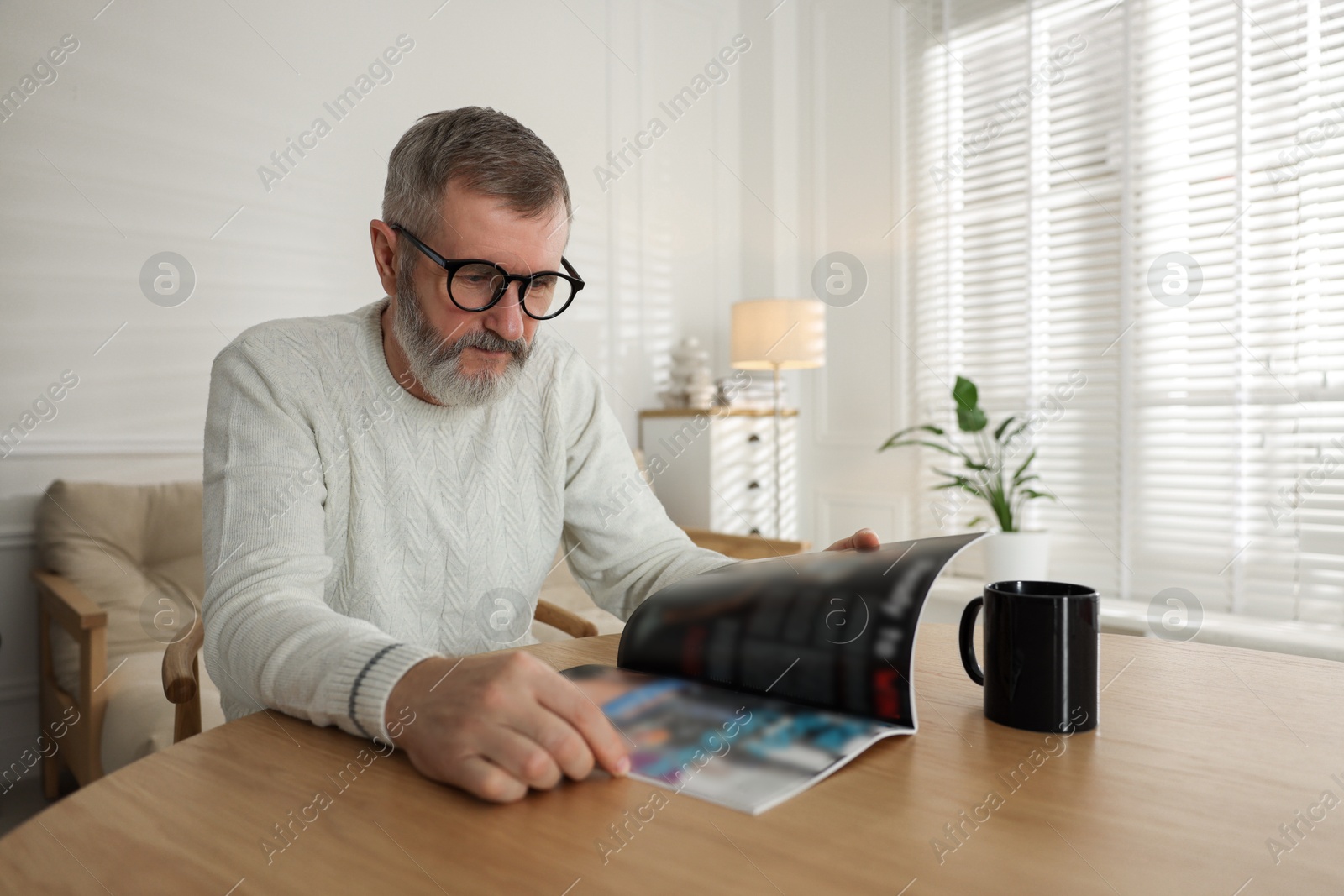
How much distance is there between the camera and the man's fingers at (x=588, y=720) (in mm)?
671

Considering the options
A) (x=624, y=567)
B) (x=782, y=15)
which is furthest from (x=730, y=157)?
(x=624, y=567)

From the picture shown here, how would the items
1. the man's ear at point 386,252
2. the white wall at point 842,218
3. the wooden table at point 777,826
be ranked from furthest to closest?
the white wall at point 842,218 < the man's ear at point 386,252 < the wooden table at point 777,826

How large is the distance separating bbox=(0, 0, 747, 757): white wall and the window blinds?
5.45 feet

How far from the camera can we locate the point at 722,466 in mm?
3900

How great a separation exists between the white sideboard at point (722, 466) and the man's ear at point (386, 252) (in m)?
2.50

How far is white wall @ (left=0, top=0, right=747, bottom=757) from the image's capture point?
264 cm

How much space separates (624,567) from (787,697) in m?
0.60

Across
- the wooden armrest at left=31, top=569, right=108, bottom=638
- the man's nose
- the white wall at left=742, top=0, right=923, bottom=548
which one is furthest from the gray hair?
the white wall at left=742, top=0, right=923, bottom=548

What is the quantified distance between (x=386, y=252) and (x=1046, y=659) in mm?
1142

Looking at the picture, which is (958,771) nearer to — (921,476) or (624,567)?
(624,567)

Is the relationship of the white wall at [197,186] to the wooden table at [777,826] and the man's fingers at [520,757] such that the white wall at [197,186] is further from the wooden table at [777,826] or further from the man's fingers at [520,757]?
the man's fingers at [520,757]

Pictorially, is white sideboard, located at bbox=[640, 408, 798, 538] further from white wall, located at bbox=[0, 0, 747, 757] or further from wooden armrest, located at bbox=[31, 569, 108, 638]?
wooden armrest, located at bbox=[31, 569, 108, 638]

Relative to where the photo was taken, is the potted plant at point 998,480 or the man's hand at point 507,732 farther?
the potted plant at point 998,480

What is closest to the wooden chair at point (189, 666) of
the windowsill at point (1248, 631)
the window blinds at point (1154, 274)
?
the windowsill at point (1248, 631)
